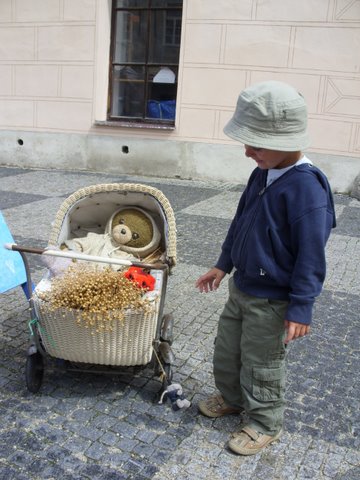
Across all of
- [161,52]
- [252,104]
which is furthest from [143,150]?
[252,104]

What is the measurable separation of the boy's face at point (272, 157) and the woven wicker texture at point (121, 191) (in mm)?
1090

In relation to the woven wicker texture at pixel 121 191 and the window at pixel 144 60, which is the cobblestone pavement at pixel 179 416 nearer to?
the woven wicker texture at pixel 121 191

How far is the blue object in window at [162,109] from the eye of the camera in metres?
9.37

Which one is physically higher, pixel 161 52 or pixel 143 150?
pixel 161 52

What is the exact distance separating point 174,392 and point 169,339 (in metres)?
0.34

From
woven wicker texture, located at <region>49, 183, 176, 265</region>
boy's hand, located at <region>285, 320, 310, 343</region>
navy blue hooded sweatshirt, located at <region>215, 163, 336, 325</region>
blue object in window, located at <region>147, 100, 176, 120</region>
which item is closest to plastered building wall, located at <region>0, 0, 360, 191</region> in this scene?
blue object in window, located at <region>147, 100, 176, 120</region>

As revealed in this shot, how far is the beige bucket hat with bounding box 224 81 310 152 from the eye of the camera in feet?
6.73

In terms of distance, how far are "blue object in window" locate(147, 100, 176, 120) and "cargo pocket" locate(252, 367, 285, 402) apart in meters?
7.53

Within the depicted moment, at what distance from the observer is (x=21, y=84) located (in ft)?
32.2

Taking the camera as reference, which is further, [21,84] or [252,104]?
[21,84]

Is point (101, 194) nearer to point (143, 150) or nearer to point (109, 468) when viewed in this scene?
point (109, 468)

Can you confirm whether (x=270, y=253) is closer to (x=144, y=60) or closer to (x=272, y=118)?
(x=272, y=118)

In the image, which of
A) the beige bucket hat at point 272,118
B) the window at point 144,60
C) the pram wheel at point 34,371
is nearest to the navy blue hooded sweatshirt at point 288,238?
the beige bucket hat at point 272,118

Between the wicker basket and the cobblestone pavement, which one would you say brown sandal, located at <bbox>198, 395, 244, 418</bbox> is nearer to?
the cobblestone pavement
